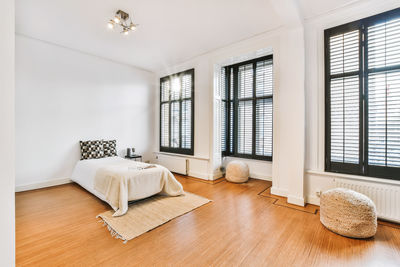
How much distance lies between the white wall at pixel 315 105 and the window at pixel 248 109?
1128mm

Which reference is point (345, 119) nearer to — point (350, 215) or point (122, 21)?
point (350, 215)

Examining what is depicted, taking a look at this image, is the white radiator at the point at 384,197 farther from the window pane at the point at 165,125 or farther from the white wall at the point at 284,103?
the window pane at the point at 165,125

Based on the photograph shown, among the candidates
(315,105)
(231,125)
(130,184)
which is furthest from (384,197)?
(130,184)

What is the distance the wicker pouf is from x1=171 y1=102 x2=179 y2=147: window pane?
3.82 meters

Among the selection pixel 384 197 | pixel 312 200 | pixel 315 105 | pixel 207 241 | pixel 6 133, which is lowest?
pixel 207 241

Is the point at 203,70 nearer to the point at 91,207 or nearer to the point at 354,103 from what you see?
the point at 354,103

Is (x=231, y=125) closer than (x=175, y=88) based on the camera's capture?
Yes

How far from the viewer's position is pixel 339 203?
2180 millimetres

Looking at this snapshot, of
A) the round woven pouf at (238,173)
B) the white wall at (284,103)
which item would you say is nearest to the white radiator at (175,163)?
the white wall at (284,103)

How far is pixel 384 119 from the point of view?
2.44m

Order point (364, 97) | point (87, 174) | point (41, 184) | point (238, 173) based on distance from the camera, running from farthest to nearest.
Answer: point (238, 173)
point (41, 184)
point (87, 174)
point (364, 97)

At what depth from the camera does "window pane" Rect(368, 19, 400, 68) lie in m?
2.37

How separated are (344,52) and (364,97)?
755 millimetres

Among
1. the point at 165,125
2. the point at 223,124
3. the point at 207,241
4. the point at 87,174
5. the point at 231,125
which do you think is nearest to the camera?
the point at 207,241
